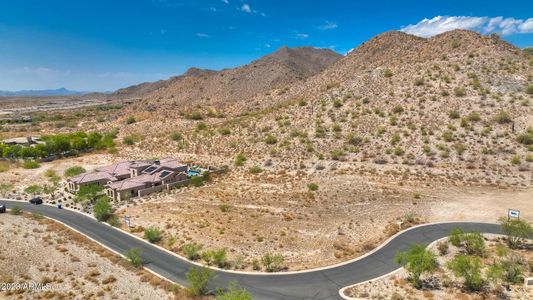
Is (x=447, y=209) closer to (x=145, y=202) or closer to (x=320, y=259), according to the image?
(x=320, y=259)

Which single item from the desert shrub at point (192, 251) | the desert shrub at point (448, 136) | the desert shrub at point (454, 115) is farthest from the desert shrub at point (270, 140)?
the desert shrub at point (192, 251)

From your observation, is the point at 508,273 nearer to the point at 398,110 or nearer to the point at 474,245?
the point at 474,245

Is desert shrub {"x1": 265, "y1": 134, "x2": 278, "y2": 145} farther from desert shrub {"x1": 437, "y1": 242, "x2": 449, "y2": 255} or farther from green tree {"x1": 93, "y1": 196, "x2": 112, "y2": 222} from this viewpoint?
desert shrub {"x1": 437, "y1": 242, "x2": 449, "y2": 255}

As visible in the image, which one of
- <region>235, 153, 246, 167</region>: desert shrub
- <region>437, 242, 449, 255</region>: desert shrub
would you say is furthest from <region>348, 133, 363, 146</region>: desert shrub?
<region>437, 242, 449, 255</region>: desert shrub

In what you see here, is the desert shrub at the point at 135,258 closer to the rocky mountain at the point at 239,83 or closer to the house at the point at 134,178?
the house at the point at 134,178

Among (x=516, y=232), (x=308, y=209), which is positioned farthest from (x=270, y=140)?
(x=516, y=232)
